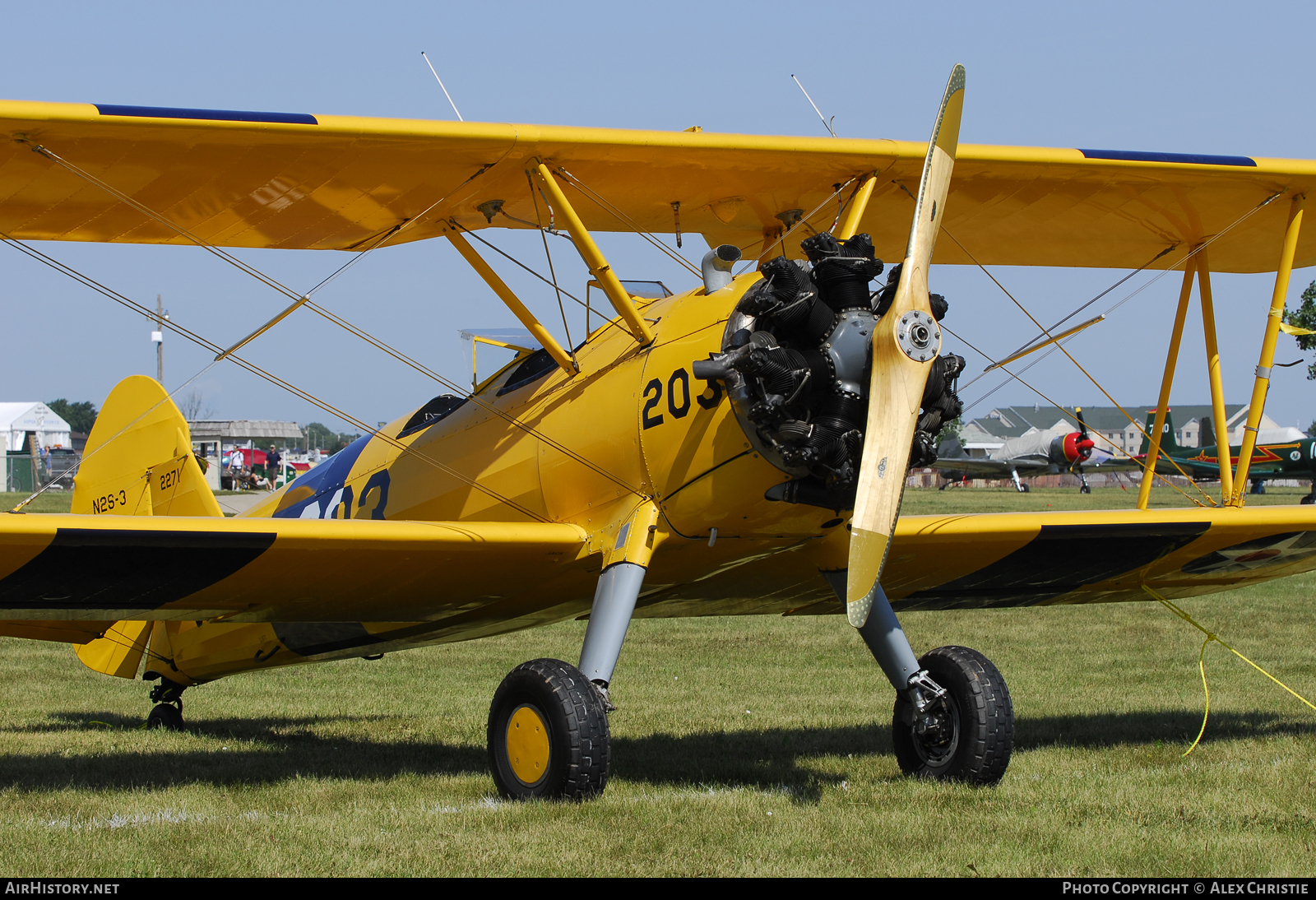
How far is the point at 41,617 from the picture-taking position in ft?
19.8

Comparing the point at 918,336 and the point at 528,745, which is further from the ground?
the point at 918,336

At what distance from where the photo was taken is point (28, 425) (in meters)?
70.1

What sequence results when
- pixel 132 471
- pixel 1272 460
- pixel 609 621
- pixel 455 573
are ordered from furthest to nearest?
pixel 1272 460
pixel 132 471
pixel 455 573
pixel 609 621

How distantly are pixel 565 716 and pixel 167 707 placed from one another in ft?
15.5

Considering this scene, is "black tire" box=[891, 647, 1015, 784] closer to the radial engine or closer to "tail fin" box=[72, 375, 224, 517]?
the radial engine

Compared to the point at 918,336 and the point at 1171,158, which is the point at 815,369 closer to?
the point at 918,336

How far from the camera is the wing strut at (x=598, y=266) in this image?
5.84 m

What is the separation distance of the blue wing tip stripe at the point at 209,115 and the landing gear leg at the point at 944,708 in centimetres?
357

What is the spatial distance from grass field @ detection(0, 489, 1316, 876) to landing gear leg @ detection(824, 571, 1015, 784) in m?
0.17

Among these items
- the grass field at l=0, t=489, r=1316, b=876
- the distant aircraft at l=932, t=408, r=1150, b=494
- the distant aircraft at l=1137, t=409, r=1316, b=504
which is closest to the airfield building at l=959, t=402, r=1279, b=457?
the distant aircraft at l=932, t=408, r=1150, b=494

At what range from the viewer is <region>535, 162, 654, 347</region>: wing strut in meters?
5.84

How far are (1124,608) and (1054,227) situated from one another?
30.0 ft

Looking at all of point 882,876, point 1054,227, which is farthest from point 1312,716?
point 882,876

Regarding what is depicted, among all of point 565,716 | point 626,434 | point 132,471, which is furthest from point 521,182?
point 132,471
